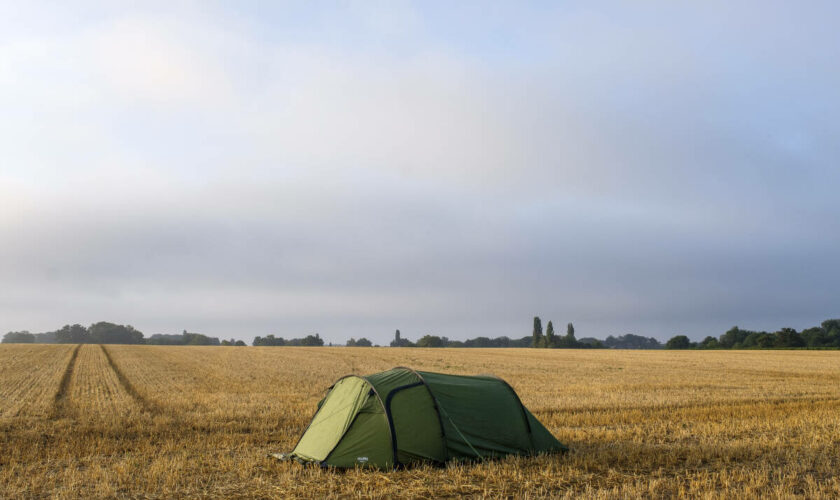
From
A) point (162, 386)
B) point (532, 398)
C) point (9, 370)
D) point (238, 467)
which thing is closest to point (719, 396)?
point (532, 398)

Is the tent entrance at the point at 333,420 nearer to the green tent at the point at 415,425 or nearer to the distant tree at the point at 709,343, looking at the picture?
the green tent at the point at 415,425

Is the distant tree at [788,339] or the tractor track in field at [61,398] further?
the distant tree at [788,339]

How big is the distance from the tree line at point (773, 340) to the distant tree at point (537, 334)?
28.7 meters

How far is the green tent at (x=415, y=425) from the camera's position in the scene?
36.7 ft

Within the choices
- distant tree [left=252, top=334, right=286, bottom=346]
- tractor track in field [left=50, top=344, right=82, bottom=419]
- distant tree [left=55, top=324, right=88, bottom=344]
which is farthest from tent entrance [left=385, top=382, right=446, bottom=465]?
distant tree [left=55, top=324, right=88, bottom=344]

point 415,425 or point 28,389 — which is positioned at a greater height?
point 415,425

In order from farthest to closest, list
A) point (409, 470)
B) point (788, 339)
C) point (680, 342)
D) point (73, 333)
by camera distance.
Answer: point (73, 333), point (680, 342), point (788, 339), point (409, 470)

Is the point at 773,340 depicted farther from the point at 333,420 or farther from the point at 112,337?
the point at 112,337

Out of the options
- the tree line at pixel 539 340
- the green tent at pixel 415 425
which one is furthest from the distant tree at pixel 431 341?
the green tent at pixel 415 425

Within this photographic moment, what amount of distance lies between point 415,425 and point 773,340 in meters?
116

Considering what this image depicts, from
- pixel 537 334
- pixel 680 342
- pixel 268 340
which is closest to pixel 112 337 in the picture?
pixel 268 340

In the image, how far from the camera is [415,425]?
11422mm

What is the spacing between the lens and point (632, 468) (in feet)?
37.0

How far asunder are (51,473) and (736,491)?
12652 millimetres
